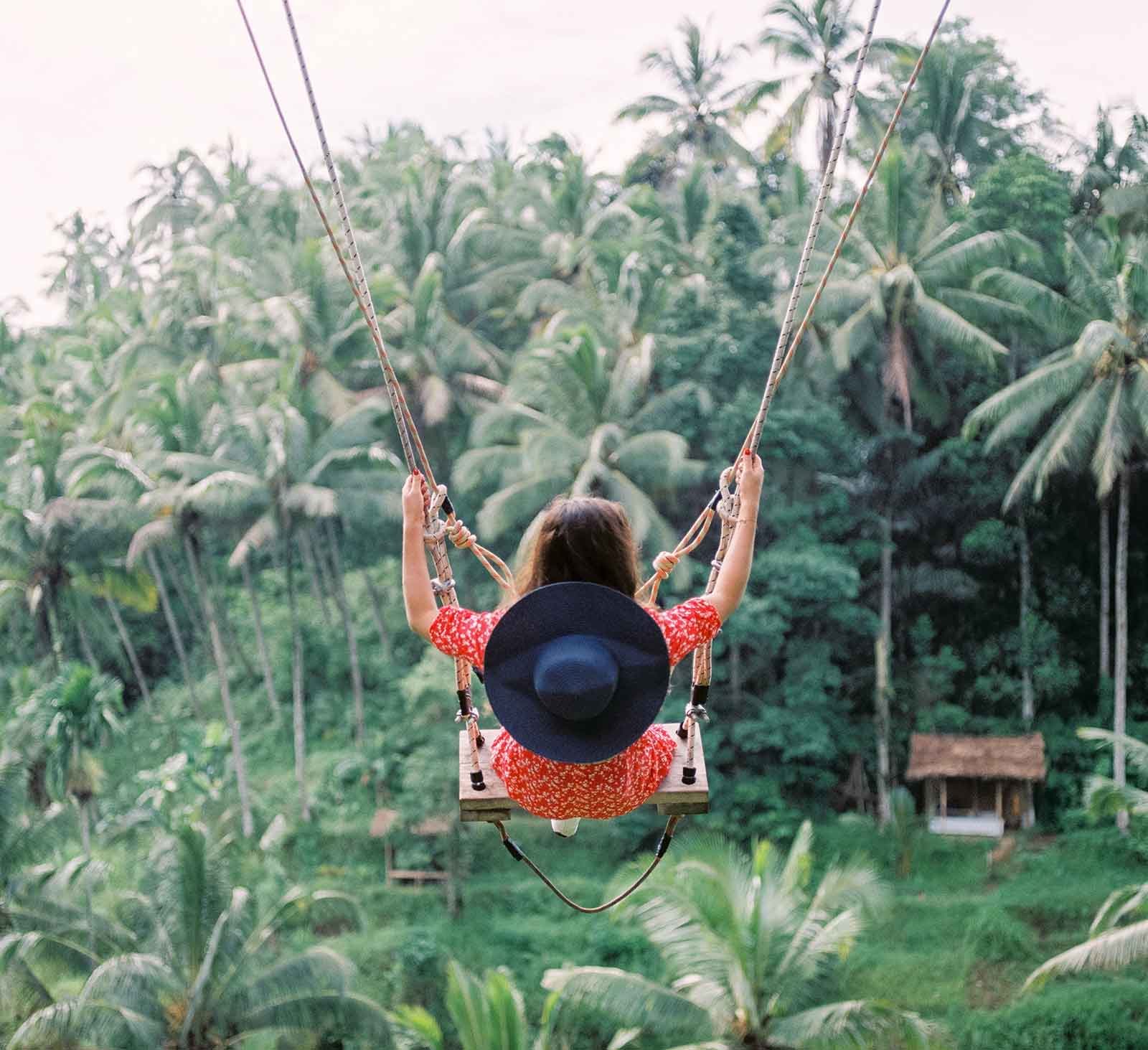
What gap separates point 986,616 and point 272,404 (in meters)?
10.8

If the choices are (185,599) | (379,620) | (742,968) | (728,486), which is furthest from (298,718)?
(728,486)

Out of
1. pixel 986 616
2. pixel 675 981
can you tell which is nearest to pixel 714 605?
pixel 675 981

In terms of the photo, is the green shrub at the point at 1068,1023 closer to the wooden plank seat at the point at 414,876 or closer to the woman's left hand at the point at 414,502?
the wooden plank seat at the point at 414,876

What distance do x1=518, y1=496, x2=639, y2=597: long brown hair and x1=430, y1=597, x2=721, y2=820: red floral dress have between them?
13cm

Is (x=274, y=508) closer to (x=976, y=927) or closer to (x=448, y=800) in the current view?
(x=448, y=800)

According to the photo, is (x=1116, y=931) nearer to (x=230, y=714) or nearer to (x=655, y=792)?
(x=655, y=792)

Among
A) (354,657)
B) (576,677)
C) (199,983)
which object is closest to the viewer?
(576,677)

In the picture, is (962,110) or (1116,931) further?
(962,110)

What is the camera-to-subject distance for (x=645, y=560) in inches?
744

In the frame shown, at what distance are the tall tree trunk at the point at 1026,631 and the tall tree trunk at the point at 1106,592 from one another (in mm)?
974

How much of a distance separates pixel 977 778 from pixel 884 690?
66.9 inches

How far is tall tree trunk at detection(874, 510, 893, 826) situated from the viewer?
65.4 ft

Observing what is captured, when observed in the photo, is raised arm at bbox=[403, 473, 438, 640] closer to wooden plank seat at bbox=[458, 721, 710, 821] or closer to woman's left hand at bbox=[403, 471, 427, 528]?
woman's left hand at bbox=[403, 471, 427, 528]

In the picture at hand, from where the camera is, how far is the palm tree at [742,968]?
13.0 metres
